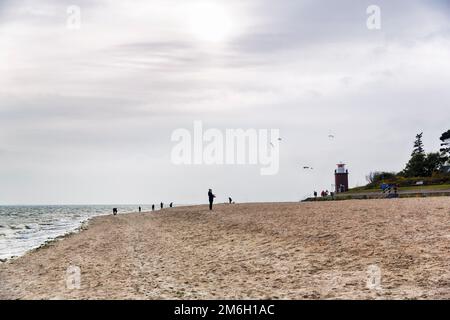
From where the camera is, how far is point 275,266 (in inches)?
560

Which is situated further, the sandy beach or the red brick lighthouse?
the red brick lighthouse

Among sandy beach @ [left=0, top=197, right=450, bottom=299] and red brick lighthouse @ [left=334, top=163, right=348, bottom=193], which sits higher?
red brick lighthouse @ [left=334, top=163, right=348, bottom=193]

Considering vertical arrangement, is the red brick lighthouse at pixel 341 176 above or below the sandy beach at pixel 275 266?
above

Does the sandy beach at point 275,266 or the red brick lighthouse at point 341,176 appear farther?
the red brick lighthouse at point 341,176

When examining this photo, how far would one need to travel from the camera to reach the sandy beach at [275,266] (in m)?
11.0

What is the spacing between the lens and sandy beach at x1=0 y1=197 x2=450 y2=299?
1096 cm

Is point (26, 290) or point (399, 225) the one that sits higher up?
point (399, 225)

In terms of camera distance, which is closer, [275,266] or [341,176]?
[275,266]

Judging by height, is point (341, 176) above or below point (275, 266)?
above

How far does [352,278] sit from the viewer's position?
11539 millimetres

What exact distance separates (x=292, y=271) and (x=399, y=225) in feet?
26.4
